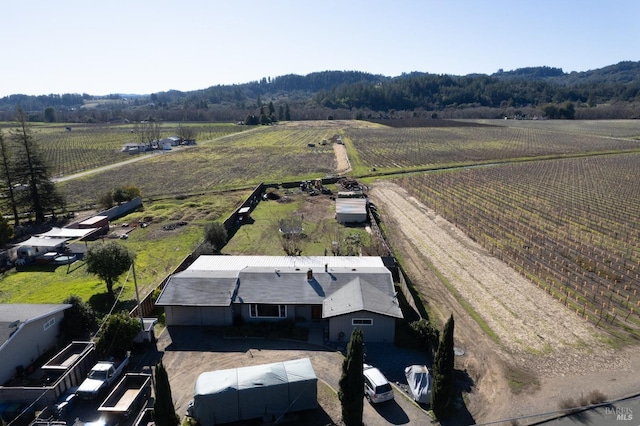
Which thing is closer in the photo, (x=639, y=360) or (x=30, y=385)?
(x=30, y=385)

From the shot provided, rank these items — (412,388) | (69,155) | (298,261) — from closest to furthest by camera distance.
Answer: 1. (412,388)
2. (298,261)
3. (69,155)

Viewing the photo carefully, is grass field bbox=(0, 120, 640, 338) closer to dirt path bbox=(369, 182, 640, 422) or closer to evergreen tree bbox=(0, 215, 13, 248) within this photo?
dirt path bbox=(369, 182, 640, 422)

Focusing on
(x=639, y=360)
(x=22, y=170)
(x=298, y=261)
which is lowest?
(x=639, y=360)

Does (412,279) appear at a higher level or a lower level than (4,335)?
lower

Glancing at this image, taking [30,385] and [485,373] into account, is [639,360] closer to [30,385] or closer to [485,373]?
[485,373]

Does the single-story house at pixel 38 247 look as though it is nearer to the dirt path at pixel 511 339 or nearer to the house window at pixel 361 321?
the house window at pixel 361 321

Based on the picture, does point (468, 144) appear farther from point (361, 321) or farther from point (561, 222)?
point (361, 321)

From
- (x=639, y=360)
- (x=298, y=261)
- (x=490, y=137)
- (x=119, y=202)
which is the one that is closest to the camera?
(x=639, y=360)

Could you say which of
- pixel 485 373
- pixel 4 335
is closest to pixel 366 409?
pixel 485 373
